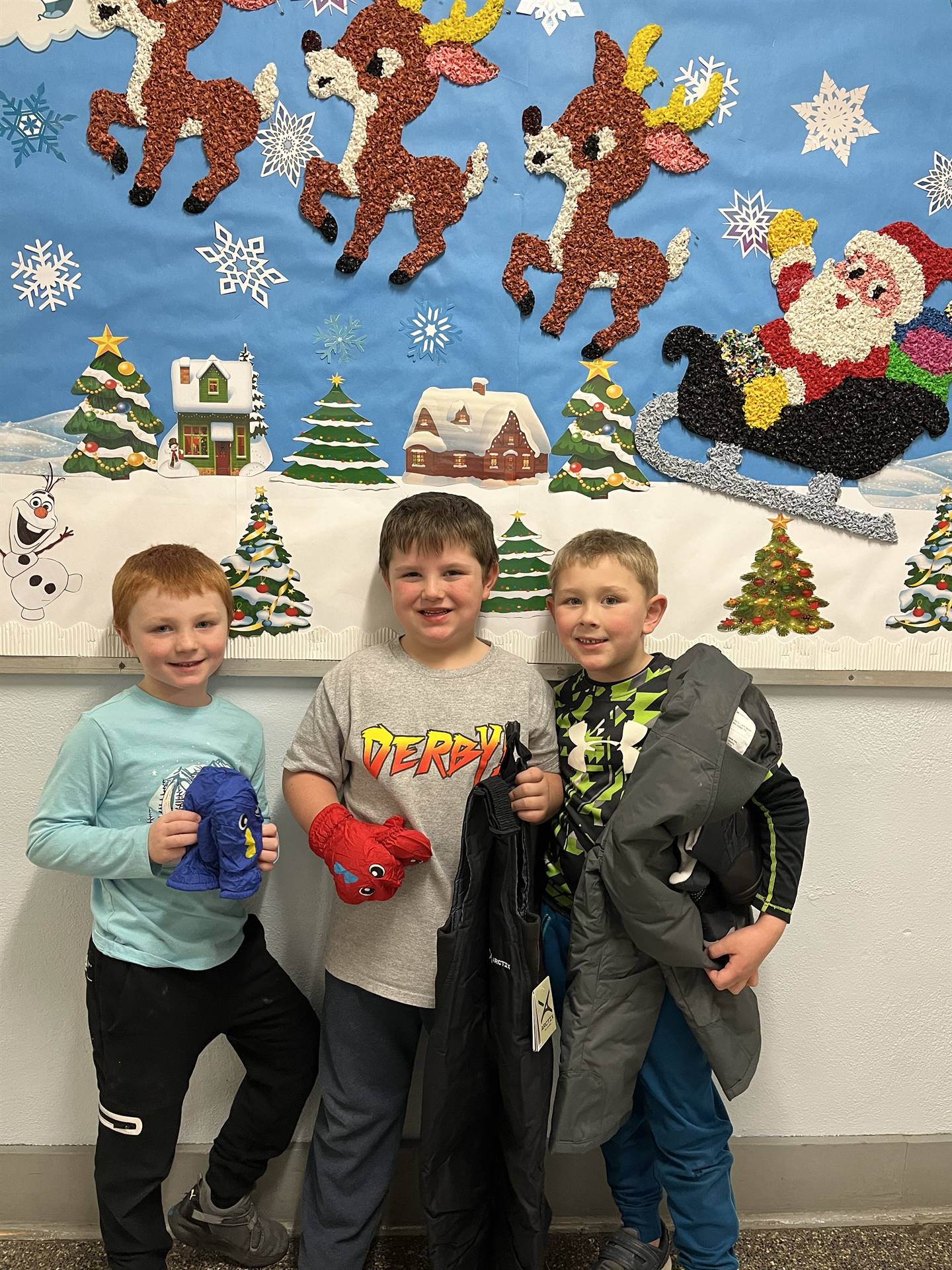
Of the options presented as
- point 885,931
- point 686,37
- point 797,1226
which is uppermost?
point 686,37

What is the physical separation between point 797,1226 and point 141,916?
134 cm

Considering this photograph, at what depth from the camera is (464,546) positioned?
133 cm

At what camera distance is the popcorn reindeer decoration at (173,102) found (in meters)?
1.33

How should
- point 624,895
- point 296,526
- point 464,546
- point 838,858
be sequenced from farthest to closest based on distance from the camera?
point 838,858
point 296,526
point 464,546
point 624,895

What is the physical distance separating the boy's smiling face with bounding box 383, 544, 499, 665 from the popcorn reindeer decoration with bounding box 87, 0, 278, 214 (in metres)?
0.68

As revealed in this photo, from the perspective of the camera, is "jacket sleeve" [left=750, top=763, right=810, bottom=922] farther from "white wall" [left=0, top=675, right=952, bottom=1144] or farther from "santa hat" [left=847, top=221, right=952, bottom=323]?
"santa hat" [left=847, top=221, right=952, bottom=323]

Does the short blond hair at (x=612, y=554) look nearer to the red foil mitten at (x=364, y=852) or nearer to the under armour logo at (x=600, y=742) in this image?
the under armour logo at (x=600, y=742)

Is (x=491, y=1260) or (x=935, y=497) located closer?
(x=491, y=1260)

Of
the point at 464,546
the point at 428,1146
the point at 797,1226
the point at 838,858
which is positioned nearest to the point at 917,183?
the point at 464,546

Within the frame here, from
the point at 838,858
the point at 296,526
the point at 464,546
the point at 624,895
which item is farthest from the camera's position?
the point at 838,858

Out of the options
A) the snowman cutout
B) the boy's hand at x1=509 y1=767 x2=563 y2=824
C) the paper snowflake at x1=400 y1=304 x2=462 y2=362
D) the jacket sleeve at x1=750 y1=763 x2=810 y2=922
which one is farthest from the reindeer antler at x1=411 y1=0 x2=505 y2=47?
the jacket sleeve at x1=750 y1=763 x2=810 y2=922

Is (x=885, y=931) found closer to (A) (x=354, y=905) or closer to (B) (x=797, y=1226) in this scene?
(B) (x=797, y=1226)

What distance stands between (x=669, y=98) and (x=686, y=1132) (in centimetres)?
166

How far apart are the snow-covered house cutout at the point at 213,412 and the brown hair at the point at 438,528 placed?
0.94ft
